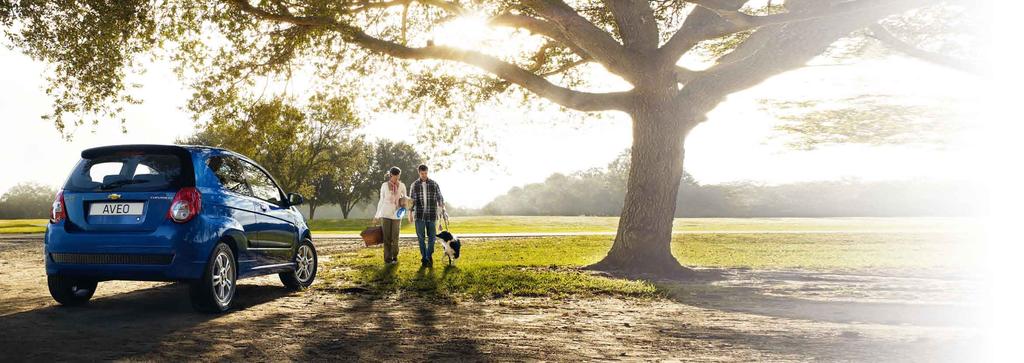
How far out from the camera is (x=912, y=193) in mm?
53938

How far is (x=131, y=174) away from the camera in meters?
8.27

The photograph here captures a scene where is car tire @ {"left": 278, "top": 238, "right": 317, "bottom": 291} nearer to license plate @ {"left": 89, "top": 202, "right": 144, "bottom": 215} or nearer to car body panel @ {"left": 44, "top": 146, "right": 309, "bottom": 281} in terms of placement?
car body panel @ {"left": 44, "top": 146, "right": 309, "bottom": 281}

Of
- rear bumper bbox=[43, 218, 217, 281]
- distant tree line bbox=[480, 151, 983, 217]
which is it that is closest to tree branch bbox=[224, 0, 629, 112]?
rear bumper bbox=[43, 218, 217, 281]

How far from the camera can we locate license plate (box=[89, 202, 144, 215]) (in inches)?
303

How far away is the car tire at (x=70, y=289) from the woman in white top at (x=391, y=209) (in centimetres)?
578

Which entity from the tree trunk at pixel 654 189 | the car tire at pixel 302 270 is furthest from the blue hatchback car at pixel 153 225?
the tree trunk at pixel 654 189

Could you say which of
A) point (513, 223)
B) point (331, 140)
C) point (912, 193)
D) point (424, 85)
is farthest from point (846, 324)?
point (912, 193)

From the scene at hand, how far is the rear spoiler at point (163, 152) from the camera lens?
7.79m

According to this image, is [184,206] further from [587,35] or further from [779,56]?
[779,56]

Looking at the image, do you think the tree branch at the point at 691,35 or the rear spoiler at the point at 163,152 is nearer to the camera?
the rear spoiler at the point at 163,152

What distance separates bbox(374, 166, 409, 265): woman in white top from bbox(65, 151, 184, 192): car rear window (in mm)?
5861

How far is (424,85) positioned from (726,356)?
41.6ft

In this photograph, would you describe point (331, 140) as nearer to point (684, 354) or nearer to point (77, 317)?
point (77, 317)

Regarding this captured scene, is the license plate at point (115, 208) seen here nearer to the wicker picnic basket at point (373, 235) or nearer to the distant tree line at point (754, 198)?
the wicker picnic basket at point (373, 235)
